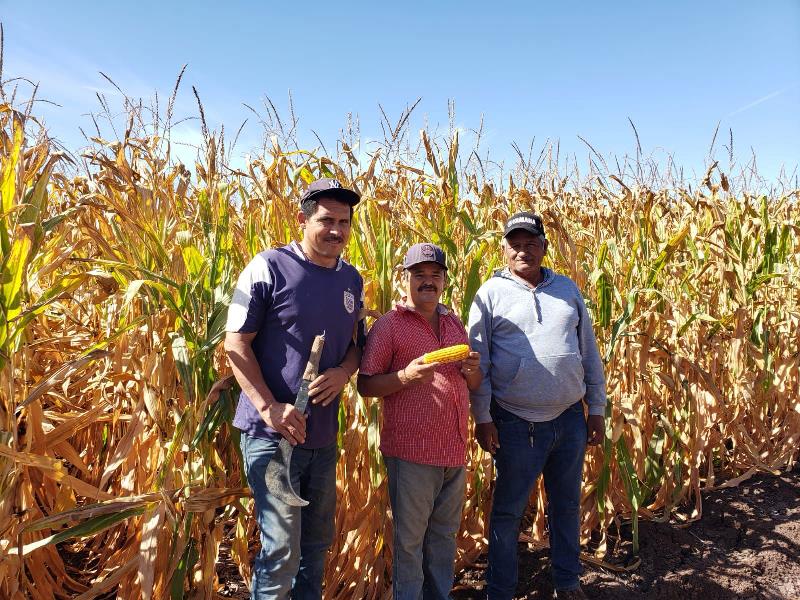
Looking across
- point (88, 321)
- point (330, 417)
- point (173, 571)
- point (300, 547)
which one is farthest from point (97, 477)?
point (330, 417)

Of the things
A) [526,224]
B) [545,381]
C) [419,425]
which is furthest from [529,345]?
[419,425]

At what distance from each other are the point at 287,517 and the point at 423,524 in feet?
1.93

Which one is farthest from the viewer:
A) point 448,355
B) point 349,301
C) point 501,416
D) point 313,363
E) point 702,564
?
point 702,564

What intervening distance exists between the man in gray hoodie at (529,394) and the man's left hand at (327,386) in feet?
2.44

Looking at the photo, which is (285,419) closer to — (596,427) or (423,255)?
(423,255)

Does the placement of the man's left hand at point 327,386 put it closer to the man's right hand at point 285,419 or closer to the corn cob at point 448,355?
the man's right hand at point 285,419

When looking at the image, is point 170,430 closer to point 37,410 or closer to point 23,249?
point 37,410

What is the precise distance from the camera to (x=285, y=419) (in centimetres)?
192

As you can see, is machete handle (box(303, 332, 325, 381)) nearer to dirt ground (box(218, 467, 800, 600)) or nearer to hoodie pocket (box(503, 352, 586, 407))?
hoodie pocket (box(503, 352, 586, 407))

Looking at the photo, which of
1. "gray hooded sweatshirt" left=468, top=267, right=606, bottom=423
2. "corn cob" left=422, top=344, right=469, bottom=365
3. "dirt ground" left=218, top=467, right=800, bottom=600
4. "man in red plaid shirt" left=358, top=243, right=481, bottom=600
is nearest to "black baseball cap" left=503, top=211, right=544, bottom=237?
"gray hooded sweatshirt" left=468, top=267, right=606, bottom=423

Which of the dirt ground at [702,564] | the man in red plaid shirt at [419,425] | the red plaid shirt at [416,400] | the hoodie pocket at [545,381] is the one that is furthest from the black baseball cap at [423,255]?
the dirt ground at [702,564]

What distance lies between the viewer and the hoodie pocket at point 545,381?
253 centimetres

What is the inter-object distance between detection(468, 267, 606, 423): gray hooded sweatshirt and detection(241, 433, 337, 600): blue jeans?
787 millimetres

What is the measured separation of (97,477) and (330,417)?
58.1 inches
